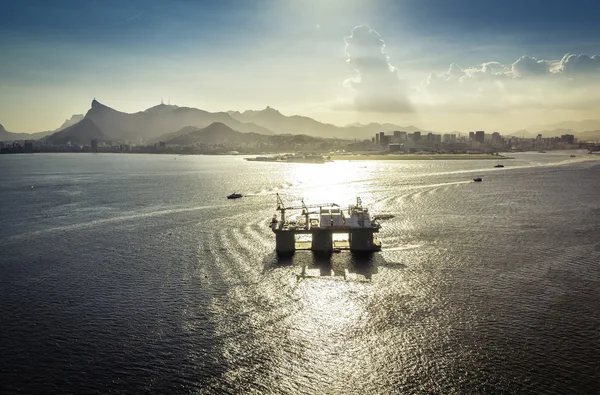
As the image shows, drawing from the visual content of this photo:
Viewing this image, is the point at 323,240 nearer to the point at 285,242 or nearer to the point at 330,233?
the point at 330,233

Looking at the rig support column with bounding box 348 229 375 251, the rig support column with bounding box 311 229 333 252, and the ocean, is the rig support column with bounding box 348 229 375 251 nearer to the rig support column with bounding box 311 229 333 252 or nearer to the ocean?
the ocean

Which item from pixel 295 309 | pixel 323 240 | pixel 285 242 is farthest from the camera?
pixel 323 240

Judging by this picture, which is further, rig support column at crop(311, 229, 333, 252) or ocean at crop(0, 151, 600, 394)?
rig support column at crop(311, 229, 333, 252)

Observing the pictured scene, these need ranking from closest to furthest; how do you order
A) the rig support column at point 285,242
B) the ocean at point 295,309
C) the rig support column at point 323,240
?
the ocean at point 295,309 → the rig support column at point 285,242 → the rig support column at point 323,240

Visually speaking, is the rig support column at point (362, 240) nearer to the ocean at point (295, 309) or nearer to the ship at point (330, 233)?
the ship at point (330, 233)

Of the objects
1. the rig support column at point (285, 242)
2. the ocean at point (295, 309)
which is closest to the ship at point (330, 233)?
the rig support column at point (285, 242)

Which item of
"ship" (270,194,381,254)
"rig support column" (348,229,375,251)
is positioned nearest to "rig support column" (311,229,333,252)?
"ship" (270,194,381,254)

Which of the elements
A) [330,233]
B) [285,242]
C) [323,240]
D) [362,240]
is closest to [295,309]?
[285,242]
